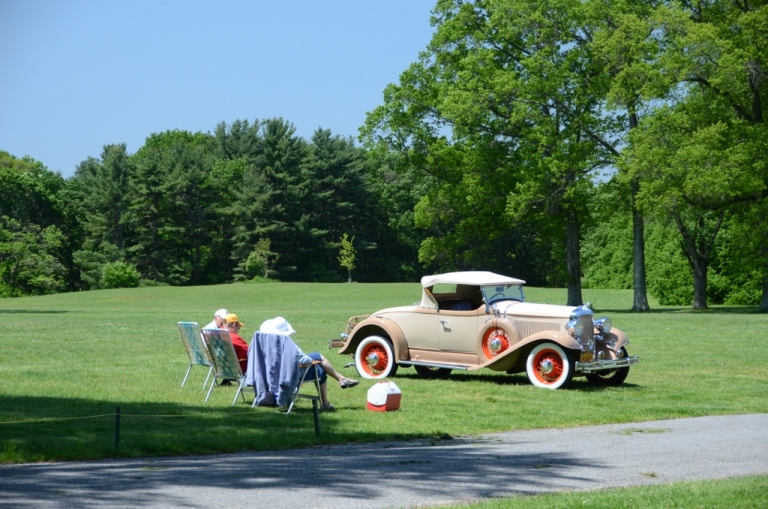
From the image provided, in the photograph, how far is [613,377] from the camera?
677 inches

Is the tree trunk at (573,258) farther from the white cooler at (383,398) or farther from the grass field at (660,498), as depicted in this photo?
the grass field at (660,498)

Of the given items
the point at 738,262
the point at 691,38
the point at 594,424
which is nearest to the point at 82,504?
the point at 594,424

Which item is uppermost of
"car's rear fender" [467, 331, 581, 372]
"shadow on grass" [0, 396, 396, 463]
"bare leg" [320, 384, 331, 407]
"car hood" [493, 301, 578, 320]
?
"car hood" [493, 301, 578, 320]

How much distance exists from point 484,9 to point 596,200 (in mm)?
10590

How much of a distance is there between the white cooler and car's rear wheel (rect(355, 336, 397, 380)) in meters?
4.05

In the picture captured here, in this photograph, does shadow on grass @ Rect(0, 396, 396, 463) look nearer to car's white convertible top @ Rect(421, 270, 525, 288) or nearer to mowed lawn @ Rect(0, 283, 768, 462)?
mowed lawn @ Rect(0, 283, 768, 462)

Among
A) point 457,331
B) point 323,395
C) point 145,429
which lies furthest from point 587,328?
point 145,429

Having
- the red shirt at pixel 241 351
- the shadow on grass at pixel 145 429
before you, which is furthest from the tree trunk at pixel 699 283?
the shadow on grass at pixel 145 429

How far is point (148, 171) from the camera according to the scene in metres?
90.5

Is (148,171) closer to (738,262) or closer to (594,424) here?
(738,262)

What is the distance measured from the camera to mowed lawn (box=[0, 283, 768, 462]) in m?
11.0

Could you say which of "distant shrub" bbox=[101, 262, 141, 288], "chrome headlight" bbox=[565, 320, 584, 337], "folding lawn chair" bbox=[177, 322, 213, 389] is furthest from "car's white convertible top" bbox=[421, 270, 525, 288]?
"distant shrub" bbox=[101, 262, 141, 288]

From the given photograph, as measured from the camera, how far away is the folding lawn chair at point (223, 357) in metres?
13.9

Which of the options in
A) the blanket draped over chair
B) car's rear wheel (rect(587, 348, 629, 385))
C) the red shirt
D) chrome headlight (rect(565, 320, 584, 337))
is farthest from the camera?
car's rear wheel (rect(587, 348, 629, 385))
